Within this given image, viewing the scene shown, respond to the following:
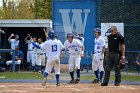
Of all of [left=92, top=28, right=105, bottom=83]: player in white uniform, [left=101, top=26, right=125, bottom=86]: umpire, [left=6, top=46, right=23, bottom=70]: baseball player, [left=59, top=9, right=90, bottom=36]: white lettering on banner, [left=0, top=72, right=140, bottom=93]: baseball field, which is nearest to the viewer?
[left=0, top=72, right=140, bottom=93]: baseball field

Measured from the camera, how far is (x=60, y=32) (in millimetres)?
24609

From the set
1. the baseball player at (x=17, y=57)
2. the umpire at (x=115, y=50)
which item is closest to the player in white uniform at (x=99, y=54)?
the umpire at (x=115, y=50)

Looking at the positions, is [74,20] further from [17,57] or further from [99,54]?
[99,54]

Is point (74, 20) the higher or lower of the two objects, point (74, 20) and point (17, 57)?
the higher

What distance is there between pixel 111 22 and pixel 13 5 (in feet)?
93.3

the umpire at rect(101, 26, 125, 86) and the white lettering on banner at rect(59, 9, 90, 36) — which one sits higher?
the white lettering on banner at rect(59, 9, 90, 36)

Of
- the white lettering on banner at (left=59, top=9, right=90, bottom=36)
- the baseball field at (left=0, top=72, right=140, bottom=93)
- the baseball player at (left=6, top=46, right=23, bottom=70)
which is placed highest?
the white lettering on banner at (left=59, top=9, right=90, bottom=36)

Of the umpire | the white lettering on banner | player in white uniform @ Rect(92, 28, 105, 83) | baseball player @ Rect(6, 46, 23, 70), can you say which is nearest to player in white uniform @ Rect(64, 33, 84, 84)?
player in white uniform @ Rect(92, 28, 105, 83)

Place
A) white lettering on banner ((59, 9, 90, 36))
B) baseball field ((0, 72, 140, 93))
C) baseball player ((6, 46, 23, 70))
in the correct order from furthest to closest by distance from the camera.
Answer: white lettering on banner ((59, 9, 90, 36)) → baseball player ((6, 46, 23, 70)) → baseball field ((0, 72, 140, 93))

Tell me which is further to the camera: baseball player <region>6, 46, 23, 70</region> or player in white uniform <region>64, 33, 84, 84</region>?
baseball player <region>6, 46, 23, 70</region>

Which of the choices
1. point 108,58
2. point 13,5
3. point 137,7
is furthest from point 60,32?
point 13,5

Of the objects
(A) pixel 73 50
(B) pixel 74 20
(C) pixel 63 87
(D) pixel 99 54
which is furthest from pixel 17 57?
(C) pixel 63 87

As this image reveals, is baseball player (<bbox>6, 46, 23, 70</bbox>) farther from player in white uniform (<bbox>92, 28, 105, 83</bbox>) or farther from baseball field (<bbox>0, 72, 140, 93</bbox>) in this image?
player in white uniform (<bbox>92, 28, 105, 83</bbox>)

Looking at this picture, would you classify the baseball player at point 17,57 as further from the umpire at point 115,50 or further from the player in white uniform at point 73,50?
the umpire at point 115,50
